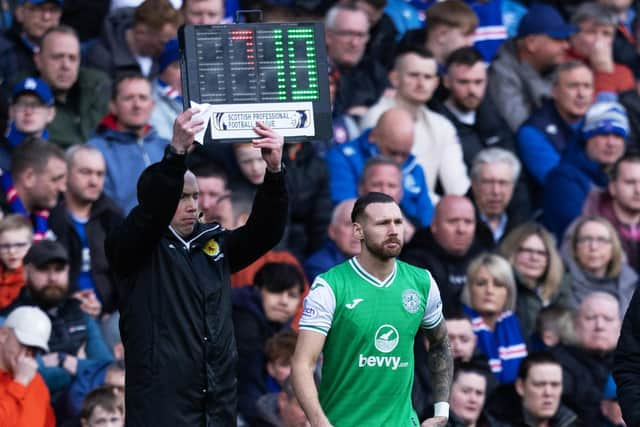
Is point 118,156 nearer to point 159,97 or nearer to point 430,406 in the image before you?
point 159,97

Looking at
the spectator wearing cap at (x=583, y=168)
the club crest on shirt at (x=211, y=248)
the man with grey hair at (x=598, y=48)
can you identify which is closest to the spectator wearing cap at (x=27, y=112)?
the club crest on shirt at (x=211, y=248)

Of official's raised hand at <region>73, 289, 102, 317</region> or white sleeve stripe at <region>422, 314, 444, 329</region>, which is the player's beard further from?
official's raised hand at <region>73, 289, 102, 317</region>

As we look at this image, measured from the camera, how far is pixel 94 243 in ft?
40.5

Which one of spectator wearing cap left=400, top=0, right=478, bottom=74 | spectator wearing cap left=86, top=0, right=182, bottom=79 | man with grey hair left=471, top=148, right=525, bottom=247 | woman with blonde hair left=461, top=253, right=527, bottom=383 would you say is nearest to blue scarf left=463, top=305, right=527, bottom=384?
woman with blonde hair left=461, top=253, right=527, bottom=383

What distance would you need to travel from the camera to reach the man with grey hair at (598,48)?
16562 mm

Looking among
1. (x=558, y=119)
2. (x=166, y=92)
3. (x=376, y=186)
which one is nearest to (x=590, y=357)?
(x=376, y=186)

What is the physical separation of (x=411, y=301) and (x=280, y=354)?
2.70m

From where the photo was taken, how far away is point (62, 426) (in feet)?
36.1

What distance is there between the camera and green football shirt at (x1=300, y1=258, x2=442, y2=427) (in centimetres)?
898

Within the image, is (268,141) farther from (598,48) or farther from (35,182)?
(598,48)

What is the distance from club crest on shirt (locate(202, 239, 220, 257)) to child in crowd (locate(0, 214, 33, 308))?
303 cm

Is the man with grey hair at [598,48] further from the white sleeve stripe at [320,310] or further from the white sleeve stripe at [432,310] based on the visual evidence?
the white sleeve stripe at [320,310]

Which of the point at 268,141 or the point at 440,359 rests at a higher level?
the point at 268,141

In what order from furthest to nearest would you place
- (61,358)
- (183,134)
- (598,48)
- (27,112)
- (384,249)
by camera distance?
(598,48)
(27,112)
(61,358)
(384,249)
(183,134)
